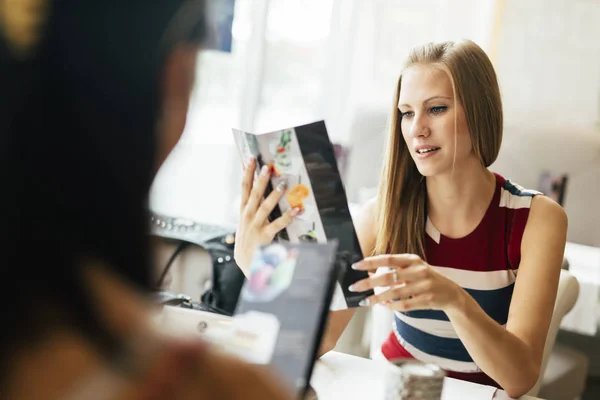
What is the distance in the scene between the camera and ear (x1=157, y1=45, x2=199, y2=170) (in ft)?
1.20

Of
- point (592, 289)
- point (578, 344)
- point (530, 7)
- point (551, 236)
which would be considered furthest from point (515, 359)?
point (530, 7)

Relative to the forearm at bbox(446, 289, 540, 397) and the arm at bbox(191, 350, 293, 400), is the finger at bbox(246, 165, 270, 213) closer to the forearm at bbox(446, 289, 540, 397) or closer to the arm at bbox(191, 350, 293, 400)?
the forearm at bbox(446, 289, 540, 397)

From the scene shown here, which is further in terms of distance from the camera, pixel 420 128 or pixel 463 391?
pixel 420 128

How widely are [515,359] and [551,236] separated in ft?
1.02

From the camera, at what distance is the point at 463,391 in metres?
1.07

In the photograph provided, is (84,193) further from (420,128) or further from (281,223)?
(420,128)

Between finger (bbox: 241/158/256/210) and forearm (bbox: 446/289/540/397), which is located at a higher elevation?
finger (bbox: 241/158/256/210)

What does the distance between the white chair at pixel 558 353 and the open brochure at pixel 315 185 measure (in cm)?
59

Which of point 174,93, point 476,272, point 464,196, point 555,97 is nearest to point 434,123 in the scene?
point 464,196

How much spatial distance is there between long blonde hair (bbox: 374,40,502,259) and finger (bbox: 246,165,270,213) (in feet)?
1.43

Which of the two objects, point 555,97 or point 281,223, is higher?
point 555,97

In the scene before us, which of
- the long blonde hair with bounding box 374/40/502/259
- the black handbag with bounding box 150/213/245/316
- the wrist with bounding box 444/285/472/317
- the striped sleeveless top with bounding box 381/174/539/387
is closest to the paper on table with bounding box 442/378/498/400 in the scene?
the wrist with bounding box 444/285/472/317

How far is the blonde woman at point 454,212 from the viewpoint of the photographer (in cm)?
135

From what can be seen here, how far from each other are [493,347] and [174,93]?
91cm
